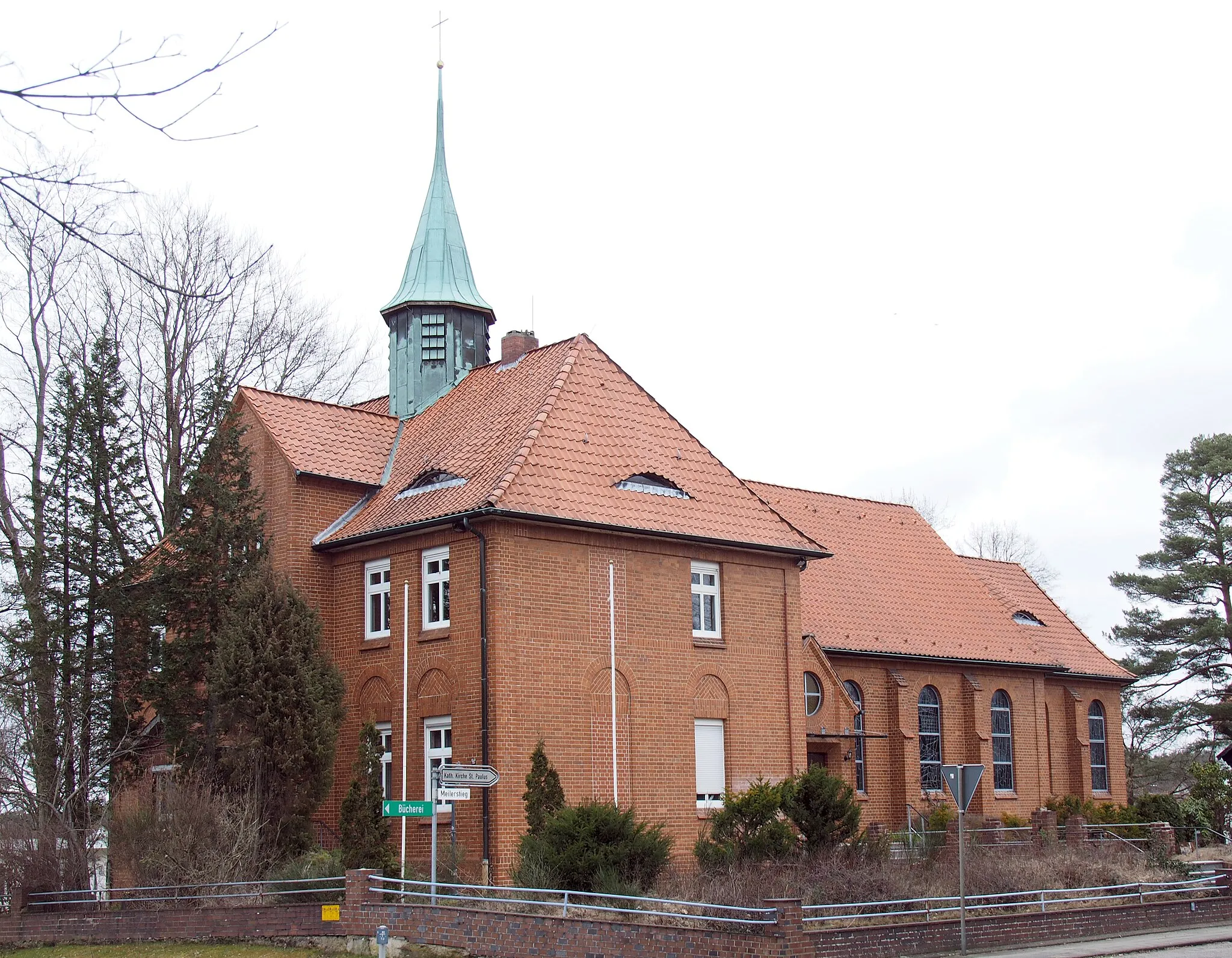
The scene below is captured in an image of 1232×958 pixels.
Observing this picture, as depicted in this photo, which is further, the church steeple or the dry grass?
the church steeple

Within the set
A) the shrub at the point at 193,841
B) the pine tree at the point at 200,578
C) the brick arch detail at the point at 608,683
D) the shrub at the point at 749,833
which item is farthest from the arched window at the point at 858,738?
the shrub at the point at 193,841

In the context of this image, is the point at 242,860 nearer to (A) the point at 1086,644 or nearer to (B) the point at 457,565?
(B) the point at 457,565

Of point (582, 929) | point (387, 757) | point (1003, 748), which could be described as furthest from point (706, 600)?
point (1003, 748)

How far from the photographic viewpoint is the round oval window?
3231cm

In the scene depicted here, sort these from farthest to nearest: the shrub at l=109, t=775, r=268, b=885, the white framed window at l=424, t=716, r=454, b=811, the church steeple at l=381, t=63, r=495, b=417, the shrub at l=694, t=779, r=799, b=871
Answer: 1. the church steeple at l=381, t=63, r=495, b=417
2. the white framed window at l=424, t=716, r=454, b=811
3. the shrub at l=109, t=775, r=268, b=885
4. the shrub at l=694, t=779, r=799, b=871

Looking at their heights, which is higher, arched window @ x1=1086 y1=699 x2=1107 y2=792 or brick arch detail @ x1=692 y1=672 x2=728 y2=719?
brick arch detail @ x1=692 y1=672 x2=728 y2=719

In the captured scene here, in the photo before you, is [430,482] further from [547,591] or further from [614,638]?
[614,638]

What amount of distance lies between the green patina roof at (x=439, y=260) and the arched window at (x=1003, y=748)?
698 inches

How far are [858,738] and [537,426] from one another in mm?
12473

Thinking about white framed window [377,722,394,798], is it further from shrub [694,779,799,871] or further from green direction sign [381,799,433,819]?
green direction sign [381,799,433,819]

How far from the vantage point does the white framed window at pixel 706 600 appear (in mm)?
27453

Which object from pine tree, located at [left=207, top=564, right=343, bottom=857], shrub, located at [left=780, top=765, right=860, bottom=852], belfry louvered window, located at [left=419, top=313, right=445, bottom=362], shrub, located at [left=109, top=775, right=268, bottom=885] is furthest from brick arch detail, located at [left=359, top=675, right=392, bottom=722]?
belfry louvered window, located at [left=419, top=313, right=445, bottom=362]

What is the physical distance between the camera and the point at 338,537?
27.4 metres

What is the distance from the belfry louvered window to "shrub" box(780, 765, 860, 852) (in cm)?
1495
